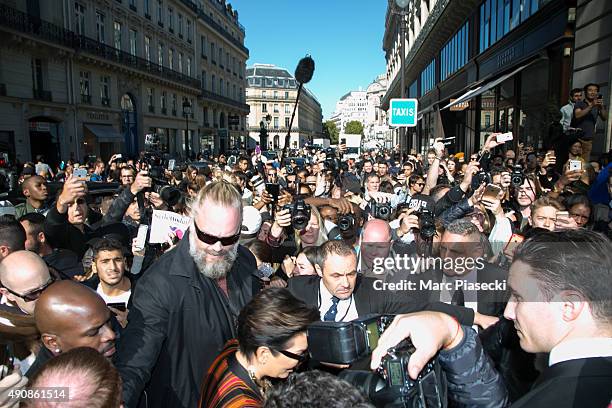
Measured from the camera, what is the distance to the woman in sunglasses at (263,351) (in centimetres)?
189

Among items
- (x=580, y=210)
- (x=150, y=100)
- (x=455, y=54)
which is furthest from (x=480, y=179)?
(x=150, y=100)

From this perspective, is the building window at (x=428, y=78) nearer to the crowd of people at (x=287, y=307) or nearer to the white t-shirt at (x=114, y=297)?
the crowd of people at (x=287, y=307)

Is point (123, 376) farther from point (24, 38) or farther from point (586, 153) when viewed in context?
point (24, 38)

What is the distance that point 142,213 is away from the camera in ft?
19.3

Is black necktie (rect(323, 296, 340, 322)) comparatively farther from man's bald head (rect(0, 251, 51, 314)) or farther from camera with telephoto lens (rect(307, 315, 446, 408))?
man's bald head (rect(0, 251, 51, 314))

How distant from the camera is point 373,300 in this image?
110 inches

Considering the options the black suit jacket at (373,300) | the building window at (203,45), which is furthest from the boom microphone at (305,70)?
the building window at (203,45)

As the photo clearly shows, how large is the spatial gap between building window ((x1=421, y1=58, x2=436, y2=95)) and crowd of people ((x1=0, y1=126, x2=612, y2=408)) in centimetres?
2699

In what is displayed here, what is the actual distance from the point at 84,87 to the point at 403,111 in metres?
24.2

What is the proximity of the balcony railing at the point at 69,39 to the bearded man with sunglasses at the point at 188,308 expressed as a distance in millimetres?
23491

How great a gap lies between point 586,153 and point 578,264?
22.9 ft

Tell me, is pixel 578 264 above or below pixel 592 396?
above

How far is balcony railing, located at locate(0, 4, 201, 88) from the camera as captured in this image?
21.2 metres

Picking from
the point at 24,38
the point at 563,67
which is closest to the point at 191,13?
the point at 24,38
